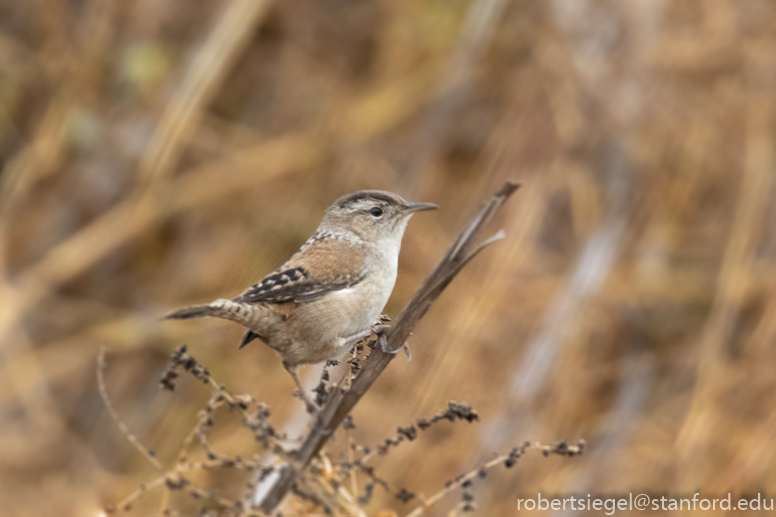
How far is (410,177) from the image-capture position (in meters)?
2.80

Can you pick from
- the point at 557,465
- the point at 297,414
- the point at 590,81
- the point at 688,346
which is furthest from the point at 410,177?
the point at 688,346

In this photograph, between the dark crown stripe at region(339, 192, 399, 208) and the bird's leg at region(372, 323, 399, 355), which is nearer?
the bird's leg at region(372, 323, 399, 355)

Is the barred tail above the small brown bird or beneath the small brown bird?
beneath

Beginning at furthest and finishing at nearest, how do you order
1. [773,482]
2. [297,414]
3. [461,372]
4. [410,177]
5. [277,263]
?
1. [773,482]
2. [461,372]
3. [410,177]
4. [297,414]
5. [277,263]

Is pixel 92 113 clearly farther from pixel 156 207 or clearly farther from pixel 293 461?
pixel 293 461

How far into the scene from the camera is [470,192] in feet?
11.9

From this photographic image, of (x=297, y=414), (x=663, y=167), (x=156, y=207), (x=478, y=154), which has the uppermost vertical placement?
(x=663, y=167)

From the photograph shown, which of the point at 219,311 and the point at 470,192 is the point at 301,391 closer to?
the point at 219,311

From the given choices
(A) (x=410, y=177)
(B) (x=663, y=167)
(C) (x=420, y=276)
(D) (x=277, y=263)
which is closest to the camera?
(D) (x=277, y=263)

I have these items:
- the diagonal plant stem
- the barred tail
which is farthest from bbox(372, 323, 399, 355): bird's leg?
the barred tail

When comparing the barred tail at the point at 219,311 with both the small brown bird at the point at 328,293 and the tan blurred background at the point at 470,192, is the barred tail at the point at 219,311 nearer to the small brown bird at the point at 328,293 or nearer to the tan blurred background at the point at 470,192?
the small brown bird at the point at 328,293

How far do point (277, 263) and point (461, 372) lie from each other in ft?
8.42

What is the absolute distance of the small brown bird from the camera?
135cm

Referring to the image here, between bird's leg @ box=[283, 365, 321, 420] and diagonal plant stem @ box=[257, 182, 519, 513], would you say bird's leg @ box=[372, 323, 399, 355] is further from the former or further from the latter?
bird's leg @ box=[283, 365, 321, 420]
